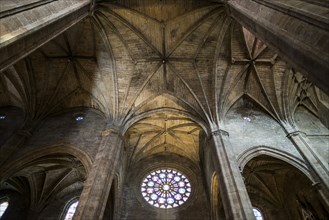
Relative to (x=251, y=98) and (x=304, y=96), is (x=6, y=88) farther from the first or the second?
(x=304, y=96)

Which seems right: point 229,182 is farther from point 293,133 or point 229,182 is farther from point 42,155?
point 42,155

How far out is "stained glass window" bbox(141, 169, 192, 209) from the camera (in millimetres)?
14586

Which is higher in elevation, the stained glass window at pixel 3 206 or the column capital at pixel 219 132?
the column capital at pixel 219 132

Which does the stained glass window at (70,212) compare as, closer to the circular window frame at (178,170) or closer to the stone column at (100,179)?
the circular window frame at (178,170)

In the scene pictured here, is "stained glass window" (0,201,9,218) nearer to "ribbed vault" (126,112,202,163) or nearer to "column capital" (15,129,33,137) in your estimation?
"column capital" (15,129,33,137)

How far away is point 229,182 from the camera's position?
9031 millimetres

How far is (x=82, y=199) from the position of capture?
8531 millimetres

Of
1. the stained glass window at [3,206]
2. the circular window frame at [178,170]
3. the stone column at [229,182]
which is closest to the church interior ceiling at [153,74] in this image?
the stained glass window at [3,206]

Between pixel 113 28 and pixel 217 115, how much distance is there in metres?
7.24

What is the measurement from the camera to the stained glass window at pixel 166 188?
14.6 meters

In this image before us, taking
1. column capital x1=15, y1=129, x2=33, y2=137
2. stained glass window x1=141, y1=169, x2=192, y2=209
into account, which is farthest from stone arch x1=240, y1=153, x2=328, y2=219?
column capital x1=15, y1=129, x2=33, y2=137

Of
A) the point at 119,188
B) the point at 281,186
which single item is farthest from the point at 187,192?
the point at 281,186

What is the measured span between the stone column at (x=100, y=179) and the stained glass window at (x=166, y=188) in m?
5.40

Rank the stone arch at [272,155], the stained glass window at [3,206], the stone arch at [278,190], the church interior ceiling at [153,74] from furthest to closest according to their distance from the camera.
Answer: the stained glass window at [3,206] → the church interior ceiling at [153,74] → the stone arch at [278,190] → the stone arch at [272,155]
